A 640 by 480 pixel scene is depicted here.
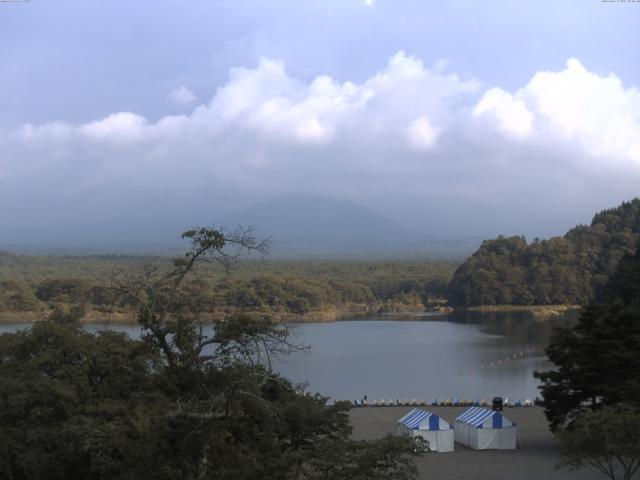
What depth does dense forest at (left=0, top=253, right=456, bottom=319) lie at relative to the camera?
55.8 meters

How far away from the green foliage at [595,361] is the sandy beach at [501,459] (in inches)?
35.7

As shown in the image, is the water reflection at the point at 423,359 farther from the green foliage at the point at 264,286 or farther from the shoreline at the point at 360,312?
the green foliage at the point at 264,286

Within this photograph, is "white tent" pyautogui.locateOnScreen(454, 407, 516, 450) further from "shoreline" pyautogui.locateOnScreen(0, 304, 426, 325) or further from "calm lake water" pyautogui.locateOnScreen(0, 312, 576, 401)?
"shoreline" pyautogui.locateOnScreen(0, 304, 426, 325)

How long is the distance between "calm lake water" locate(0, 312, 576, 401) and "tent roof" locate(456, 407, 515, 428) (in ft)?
12.7

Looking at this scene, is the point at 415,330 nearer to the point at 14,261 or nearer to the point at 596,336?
the point at 596,336

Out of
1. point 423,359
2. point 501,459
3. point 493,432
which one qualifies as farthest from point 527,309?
point 501,459

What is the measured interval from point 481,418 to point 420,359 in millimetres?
20187

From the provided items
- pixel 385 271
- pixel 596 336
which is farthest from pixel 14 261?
pixel 596 336

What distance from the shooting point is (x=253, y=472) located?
6.38 meters

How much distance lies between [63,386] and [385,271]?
7727 centimetres

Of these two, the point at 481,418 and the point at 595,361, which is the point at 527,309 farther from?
the point at 595,361

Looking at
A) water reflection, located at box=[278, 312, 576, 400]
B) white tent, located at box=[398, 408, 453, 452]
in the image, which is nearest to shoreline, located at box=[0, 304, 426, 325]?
water reflection, located at box=[278, 312, 576, 400]

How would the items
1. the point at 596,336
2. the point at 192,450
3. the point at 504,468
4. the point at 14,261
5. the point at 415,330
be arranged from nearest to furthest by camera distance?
the point at 192,450 → the point at 504,468 → the point at 596,336 → the point at 415,330 → the point at 14,261

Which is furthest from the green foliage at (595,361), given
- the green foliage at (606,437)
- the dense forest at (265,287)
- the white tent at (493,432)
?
the dense forest at (265,287)
